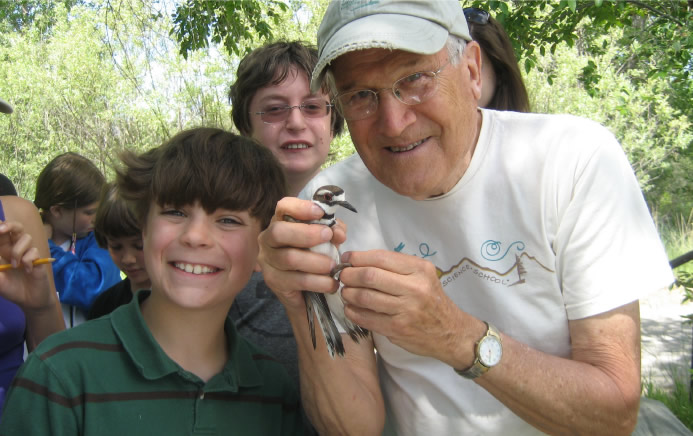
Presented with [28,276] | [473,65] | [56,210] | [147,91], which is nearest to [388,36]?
[473,65]

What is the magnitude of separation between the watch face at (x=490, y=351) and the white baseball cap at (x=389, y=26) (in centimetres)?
97

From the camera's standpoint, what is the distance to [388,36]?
1807 millimetres

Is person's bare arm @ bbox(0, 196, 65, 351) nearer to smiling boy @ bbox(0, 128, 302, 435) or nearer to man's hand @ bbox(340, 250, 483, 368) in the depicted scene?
smiling boy @ bbox(0, 128, 302, 435)

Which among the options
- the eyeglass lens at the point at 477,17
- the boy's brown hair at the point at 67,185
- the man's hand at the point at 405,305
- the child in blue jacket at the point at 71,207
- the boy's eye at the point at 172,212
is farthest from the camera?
the boy's brown hair at the point at 67,185

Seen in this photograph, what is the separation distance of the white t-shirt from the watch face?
272 millimetres

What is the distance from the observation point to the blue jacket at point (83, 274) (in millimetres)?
3781

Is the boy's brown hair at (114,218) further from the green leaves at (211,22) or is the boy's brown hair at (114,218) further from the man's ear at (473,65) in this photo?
the green leaves at (211,22)

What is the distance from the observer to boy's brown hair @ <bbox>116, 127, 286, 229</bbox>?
2.33 m

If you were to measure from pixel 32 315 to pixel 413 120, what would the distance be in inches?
81.5

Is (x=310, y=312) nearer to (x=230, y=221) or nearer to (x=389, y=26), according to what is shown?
(x=230, y=221)

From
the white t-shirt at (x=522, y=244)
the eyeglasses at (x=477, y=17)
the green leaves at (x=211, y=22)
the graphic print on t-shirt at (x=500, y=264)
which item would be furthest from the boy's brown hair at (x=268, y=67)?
the green leaves at (x=211, y=22)

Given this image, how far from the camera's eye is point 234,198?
2.33 meters

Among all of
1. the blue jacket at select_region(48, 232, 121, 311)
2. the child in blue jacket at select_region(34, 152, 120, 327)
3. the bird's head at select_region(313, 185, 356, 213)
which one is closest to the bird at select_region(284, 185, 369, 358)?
the bird's head at select_region(313, 185, 356, 213)

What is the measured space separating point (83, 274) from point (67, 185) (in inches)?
37.6
